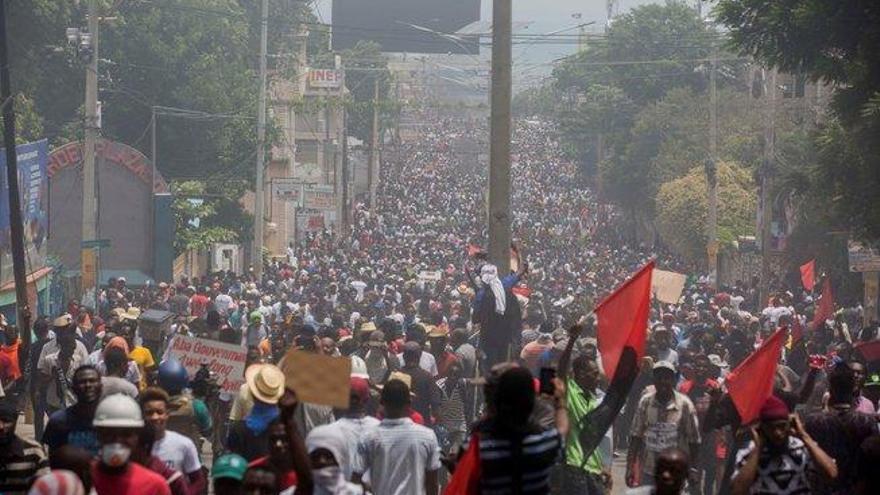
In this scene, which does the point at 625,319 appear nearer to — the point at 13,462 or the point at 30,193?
the point at 13,462

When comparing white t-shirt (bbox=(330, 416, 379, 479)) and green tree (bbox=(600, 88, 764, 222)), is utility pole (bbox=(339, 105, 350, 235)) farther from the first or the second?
white t-shirt (bbox=(330, 416, 379, 479))

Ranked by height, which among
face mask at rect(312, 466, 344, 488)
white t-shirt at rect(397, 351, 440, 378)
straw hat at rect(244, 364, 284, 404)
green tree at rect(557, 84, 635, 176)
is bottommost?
white t-shirt at rect(397, 351, 440, 378)

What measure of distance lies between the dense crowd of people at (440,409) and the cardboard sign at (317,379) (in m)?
0.39

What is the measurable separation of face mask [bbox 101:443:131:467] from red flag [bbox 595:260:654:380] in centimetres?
352

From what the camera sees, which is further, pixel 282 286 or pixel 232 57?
pixel 232 57

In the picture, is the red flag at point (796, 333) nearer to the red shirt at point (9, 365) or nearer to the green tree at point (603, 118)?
the red shirt at point (9, 365)

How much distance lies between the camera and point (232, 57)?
60156 mm

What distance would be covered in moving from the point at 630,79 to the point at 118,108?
151ft

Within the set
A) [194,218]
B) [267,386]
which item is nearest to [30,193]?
[194,218]

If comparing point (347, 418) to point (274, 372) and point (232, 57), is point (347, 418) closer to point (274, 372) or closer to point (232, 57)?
point (274, 372)

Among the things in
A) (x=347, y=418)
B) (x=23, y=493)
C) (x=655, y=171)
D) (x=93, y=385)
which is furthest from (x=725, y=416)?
(x=655, y=171)

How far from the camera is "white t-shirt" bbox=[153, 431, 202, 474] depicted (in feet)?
30.5

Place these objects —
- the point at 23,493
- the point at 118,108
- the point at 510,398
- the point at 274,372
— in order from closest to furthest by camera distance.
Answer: the point at 510,398
the point at 23,493
the point at 274,372
the point at 118,108

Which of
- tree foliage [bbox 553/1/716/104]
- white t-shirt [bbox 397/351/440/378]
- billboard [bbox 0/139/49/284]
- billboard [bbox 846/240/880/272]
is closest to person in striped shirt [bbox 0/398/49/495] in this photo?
white t-shirt [bbox 397/351/440/378]
